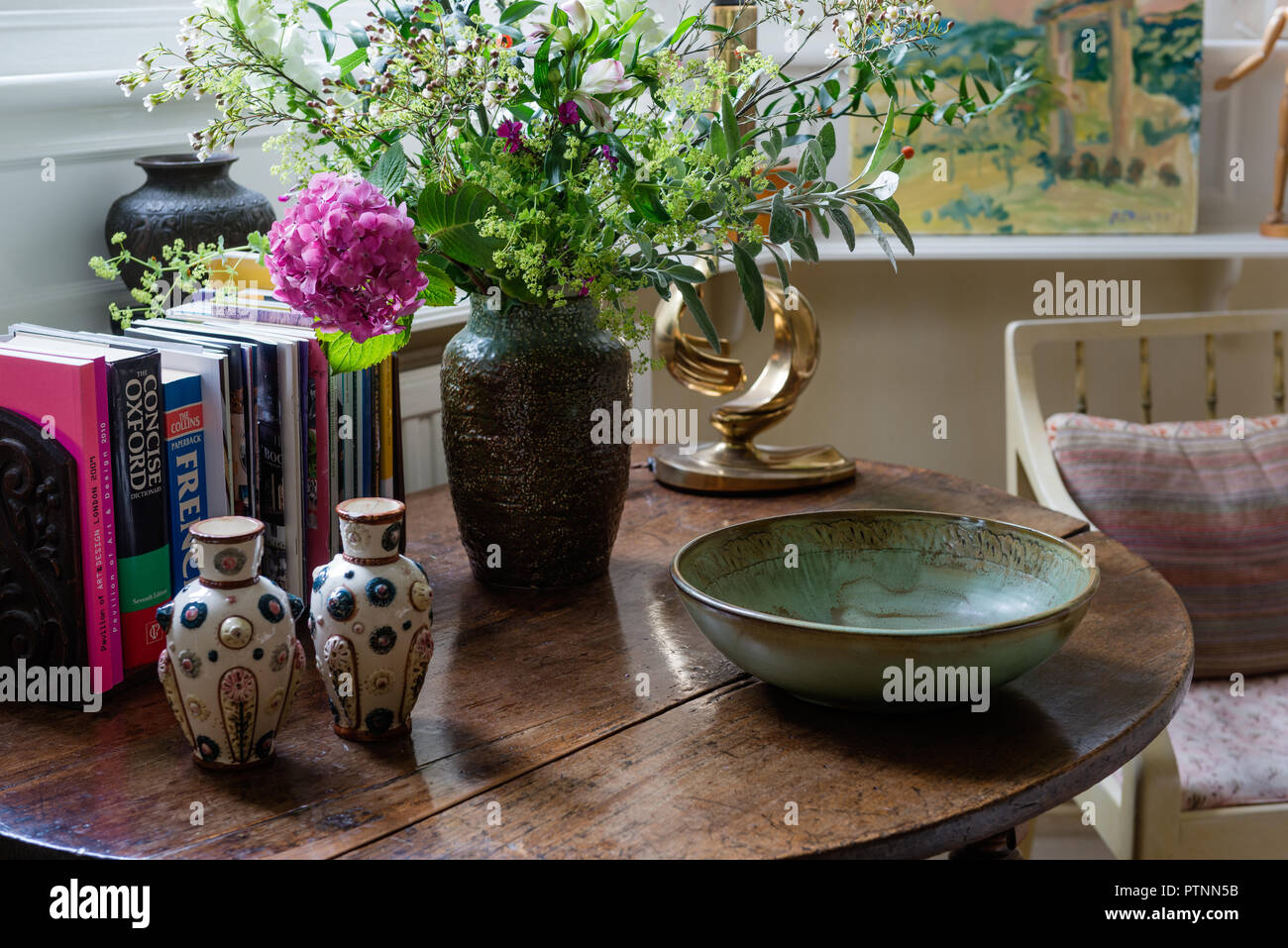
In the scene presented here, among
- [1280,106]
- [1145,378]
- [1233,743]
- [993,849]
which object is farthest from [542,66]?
[1280,106]

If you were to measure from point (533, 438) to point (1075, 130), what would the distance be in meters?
1.50

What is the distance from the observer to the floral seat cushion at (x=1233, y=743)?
1.52m

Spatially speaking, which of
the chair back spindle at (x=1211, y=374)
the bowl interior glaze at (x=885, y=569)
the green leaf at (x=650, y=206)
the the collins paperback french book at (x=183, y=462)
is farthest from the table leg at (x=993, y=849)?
the chair back spindle at (x=1211, y=374)

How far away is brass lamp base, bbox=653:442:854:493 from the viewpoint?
1521mm

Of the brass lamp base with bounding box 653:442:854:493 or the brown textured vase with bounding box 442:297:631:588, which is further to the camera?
the brass lamp base with bounding box 653:442:854:493

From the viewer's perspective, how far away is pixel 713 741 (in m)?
0.91

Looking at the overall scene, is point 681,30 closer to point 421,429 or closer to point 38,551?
point 38,551

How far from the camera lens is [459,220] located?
105 cm

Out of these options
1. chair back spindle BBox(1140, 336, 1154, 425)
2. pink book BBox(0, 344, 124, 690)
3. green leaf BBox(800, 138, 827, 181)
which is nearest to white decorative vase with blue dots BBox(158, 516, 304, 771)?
pink book BBox(0, 344, 124, 690)

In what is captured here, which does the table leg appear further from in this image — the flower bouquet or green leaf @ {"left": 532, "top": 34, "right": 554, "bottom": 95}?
green leaf @ {"left": 532, "top": 34, "right": 554, "bottom": 95}

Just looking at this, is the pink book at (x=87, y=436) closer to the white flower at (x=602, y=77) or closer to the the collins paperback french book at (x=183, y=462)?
the the collins paperback french book at (x=183, y=462)

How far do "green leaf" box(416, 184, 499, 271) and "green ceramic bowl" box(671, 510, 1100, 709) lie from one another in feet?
0.99

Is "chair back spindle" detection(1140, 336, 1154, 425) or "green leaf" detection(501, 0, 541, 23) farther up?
"green leaf" detection(501, 0, 541, 23)

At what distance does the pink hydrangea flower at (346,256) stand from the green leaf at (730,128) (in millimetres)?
260
